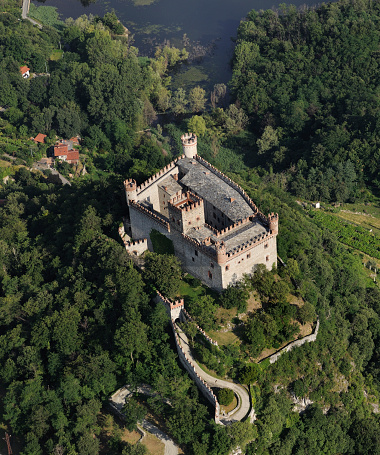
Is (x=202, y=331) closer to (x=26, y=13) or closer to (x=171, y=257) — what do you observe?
(x=171, y=257)

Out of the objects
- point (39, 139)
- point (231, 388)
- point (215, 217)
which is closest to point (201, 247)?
point (215, 217)

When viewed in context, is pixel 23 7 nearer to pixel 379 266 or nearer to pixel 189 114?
pixel 189 114

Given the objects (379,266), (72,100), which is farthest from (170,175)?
(72,100)

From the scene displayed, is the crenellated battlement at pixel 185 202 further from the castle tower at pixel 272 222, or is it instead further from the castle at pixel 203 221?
the castle tower at pixel 272 222

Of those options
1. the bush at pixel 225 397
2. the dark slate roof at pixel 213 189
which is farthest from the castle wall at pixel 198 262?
the bush at pixel 225 397

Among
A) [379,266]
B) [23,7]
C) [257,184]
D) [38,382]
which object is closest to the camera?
[38,382]
